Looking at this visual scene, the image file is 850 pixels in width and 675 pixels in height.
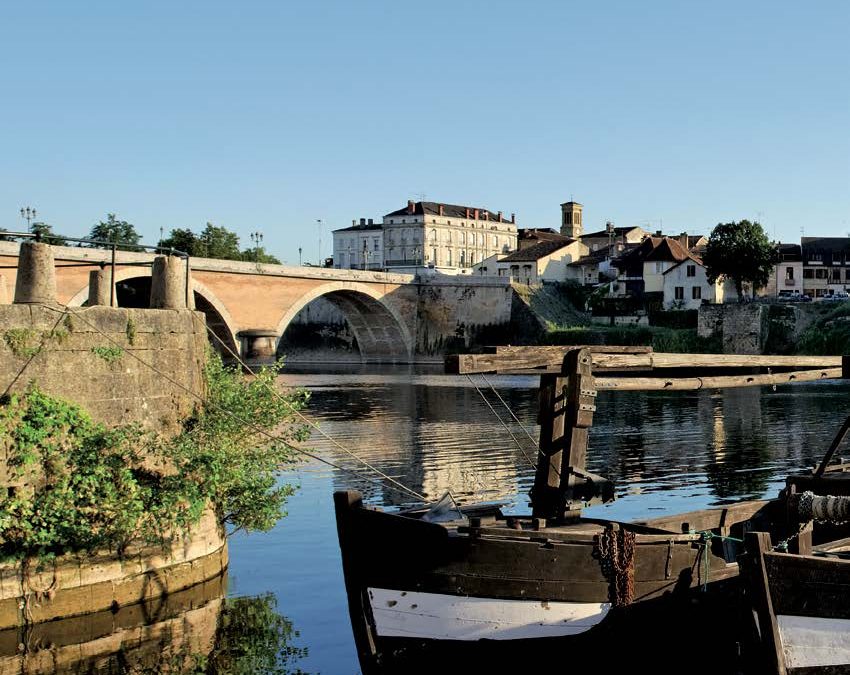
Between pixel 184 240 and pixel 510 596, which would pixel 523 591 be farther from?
pixel 184 240

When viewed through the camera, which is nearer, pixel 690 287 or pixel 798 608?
pixel 798 608

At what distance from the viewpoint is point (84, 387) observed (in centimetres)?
1300

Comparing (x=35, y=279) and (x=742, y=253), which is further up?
(x=742, y=253)

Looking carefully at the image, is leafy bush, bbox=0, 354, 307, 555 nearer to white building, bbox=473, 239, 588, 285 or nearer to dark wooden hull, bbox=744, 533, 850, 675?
dark wooden hull, bbox=744, 533, 850, 675

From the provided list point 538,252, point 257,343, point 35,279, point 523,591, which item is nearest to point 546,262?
point 538,252

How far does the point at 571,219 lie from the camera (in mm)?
144625

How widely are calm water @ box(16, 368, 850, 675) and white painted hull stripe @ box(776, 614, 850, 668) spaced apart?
510 cm

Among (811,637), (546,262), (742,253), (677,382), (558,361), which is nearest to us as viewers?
(811,637)

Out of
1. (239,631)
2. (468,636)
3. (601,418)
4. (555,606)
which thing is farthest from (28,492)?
(601,418)

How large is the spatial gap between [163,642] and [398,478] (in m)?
12.9

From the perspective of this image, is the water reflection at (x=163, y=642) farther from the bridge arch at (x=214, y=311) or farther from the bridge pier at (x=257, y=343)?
the bridge pier at (x=257, y=343)

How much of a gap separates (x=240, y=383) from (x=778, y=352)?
6412 cm

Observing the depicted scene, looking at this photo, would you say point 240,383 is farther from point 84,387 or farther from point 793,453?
point 793,453

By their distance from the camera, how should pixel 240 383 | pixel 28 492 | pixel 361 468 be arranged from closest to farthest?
pixel 28 492, pixel 240 383, pixel 361 468
